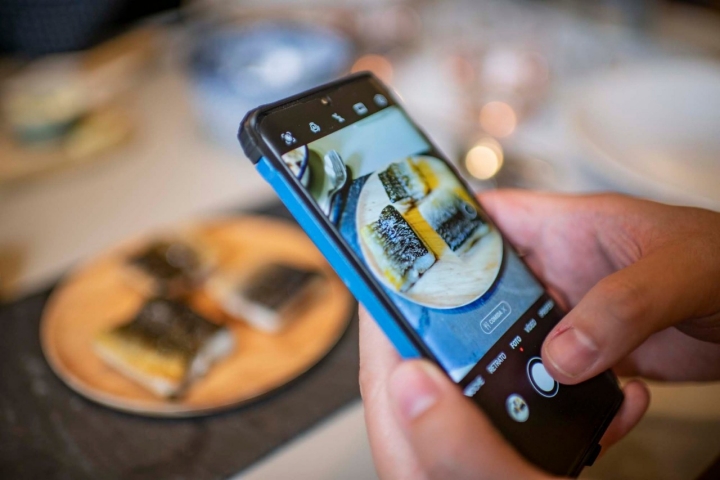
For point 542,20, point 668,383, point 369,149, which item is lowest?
point 668,383

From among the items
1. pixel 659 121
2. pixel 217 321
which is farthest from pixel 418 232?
pixel 659 121

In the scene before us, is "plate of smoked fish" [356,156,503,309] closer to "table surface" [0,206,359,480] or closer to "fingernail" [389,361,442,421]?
"fingernail" [389,361,442,421]

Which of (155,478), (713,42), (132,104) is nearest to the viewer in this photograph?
(155,478)

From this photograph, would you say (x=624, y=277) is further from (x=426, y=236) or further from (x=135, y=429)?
(x=135, y=429)

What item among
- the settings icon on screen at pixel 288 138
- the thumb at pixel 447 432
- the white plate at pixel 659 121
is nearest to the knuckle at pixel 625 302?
the thumb at pixel 447 432

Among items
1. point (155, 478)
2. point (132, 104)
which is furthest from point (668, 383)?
point (132, 104)

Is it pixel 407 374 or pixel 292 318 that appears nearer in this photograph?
pixel 407 374

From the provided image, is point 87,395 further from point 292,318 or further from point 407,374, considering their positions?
point 407,374

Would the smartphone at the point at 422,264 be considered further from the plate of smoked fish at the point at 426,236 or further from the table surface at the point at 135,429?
the table surface at the point at 135,429
